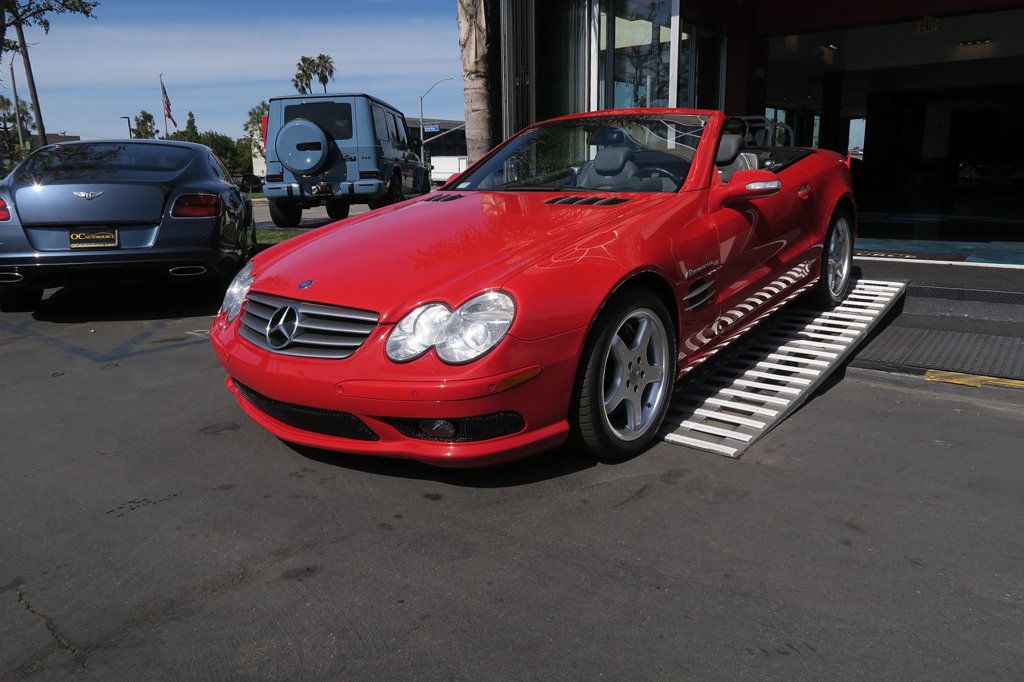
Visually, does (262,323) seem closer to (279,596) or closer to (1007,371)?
(279,596)

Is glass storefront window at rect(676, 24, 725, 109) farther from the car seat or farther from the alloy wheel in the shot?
the alloy wheel

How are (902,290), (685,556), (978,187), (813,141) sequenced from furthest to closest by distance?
(813,141)
(978,187)
(902,290)
(685,556)

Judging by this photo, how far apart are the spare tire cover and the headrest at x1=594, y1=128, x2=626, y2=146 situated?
30.2ft

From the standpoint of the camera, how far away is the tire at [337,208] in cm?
1343

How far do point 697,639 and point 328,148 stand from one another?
11859mm

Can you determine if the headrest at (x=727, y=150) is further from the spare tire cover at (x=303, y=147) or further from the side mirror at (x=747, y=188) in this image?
the spare tire cover at (x=303, y=147)

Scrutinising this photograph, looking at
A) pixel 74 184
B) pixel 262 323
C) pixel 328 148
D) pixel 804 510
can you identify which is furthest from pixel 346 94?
pixel 804 510

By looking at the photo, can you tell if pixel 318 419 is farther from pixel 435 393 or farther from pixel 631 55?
pixel 631 55

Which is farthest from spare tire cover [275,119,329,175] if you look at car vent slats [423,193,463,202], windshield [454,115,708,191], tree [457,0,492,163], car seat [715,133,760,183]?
car seat [715,133,760,183]

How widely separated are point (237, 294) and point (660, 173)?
6.71 ft

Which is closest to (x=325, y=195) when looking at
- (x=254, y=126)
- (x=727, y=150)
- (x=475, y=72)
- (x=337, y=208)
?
(x=337, y=208)

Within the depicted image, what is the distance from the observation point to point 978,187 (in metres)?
20.2

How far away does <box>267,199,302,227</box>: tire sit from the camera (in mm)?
13234

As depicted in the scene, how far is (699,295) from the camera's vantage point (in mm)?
3400
